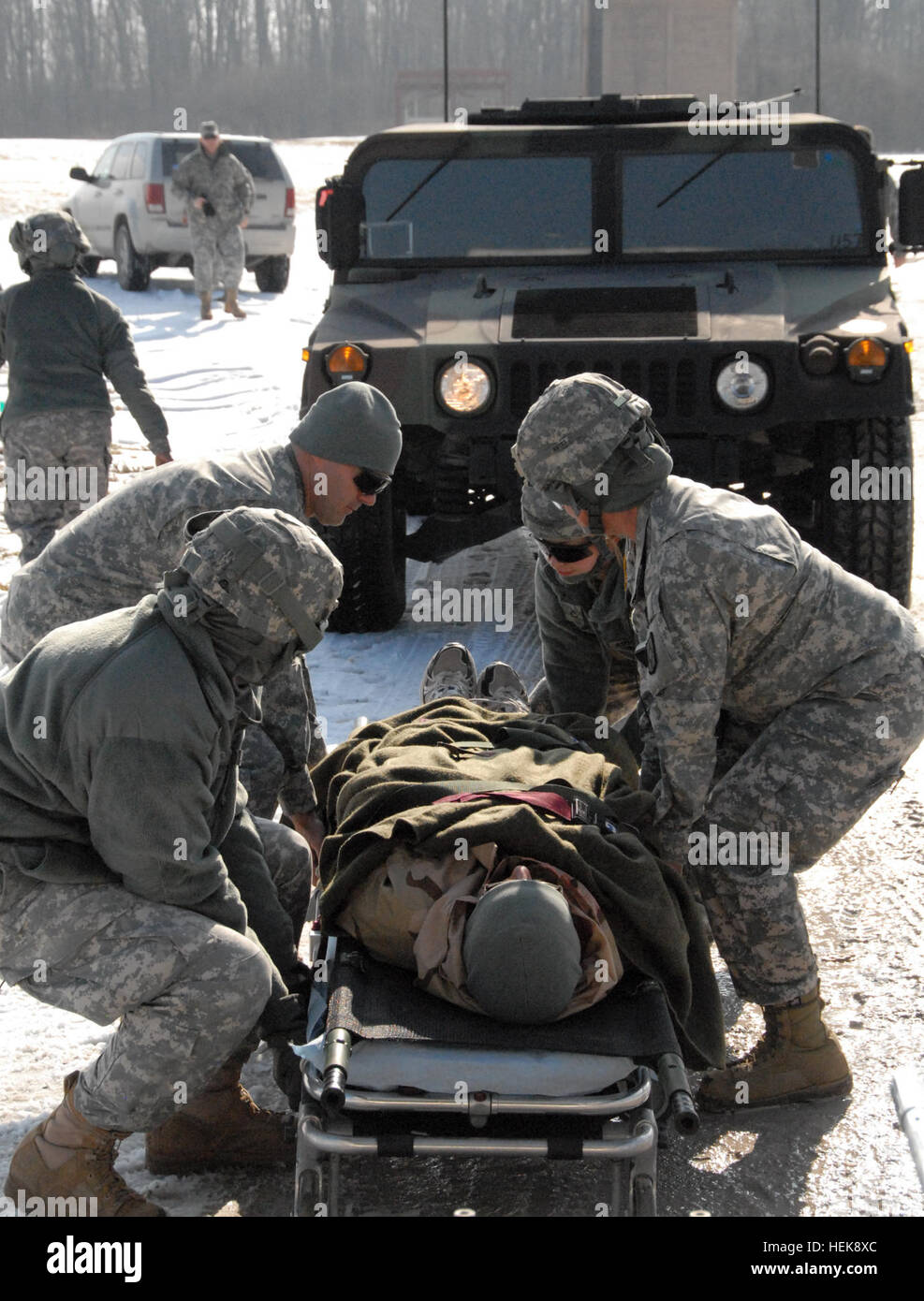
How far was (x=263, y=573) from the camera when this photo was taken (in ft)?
8.66

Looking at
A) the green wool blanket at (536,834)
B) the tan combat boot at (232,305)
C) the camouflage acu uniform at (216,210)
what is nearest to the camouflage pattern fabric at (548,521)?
the green wool blanket at (536,834)

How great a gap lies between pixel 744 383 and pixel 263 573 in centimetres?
342

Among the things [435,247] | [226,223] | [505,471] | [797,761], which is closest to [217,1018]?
[797,761]

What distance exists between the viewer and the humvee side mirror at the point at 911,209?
6.24m

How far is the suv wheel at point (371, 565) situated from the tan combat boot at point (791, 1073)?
325cm

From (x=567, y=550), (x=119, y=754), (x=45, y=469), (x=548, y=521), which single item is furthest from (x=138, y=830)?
(x=45, y=469)

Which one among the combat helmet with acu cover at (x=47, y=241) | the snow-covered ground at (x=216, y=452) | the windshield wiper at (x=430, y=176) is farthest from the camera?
the windshield wiper at (x=430, y=176)

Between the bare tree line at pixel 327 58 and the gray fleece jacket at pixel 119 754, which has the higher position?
the bare tree line at pixel 327 58

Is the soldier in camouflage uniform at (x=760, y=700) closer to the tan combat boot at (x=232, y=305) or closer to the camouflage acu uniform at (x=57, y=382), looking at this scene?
the camouflage acu uniform at (x=57, y=382)

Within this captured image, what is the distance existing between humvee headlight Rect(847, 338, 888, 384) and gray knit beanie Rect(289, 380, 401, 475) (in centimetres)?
251

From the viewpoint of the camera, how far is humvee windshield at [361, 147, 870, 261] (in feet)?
20.9

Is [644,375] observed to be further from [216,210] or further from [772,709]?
[216,210]
